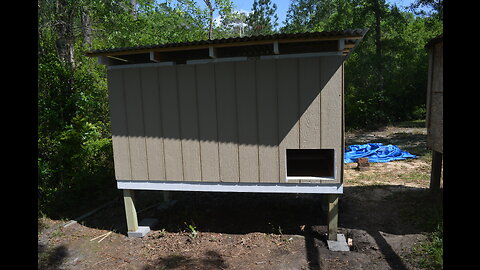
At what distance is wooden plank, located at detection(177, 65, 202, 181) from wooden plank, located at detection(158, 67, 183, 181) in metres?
0.08

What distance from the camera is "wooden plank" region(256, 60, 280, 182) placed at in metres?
4.54

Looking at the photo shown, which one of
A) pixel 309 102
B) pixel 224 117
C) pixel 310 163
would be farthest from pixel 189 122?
pixel 310 163

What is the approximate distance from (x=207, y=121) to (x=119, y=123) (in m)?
1.44

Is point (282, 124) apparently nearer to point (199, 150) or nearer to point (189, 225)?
point (199, 150)

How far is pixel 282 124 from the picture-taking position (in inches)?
180

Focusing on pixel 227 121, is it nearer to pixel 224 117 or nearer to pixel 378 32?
pixel 224 117

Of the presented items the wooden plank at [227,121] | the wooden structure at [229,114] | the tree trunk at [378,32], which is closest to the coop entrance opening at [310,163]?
the wooden structure at [229,114]

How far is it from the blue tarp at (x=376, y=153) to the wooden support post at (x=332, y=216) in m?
5.11

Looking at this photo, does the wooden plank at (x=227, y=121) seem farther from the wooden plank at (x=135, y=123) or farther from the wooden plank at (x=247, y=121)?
the wooden plank at (x=135, y=123)

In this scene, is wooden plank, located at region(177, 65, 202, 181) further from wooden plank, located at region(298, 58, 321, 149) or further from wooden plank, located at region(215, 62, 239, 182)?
wooden plank, located at region(298, 58, 321, 149)

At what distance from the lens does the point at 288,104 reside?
14.9 ft

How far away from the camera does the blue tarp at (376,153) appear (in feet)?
32.4

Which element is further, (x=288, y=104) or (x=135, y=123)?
(x=135, y=123)
